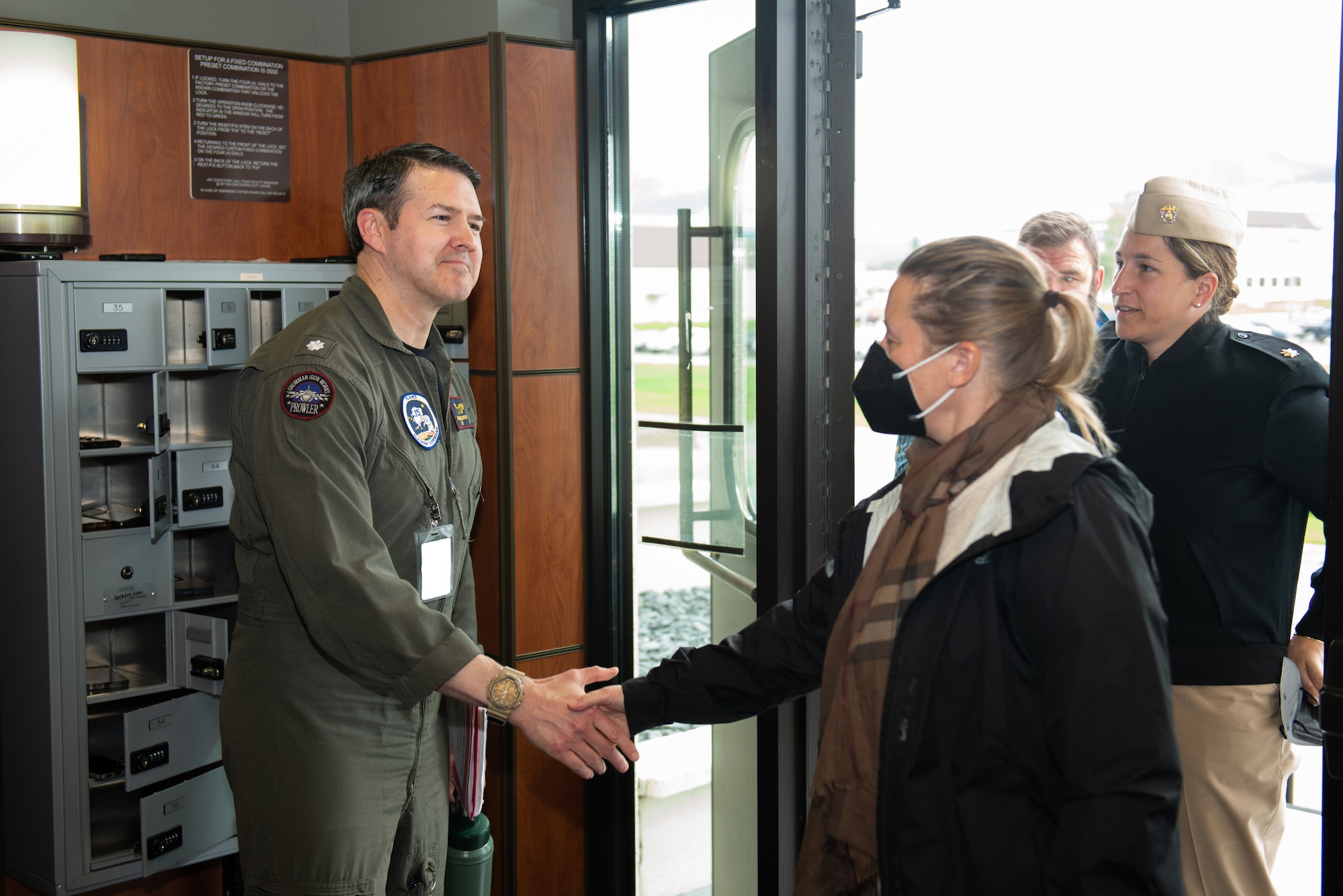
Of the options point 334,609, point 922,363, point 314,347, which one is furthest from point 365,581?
point 922,363

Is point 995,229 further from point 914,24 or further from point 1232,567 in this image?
point 1232,567

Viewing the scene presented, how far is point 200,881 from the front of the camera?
331cm

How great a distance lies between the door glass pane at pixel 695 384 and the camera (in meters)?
2.85

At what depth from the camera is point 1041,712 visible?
Result: 136 cm

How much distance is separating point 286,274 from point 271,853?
1.60m

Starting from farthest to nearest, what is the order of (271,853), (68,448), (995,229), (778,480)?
1. (68,448)
2. (778,480)
3. (995,229)
4. (271,853)

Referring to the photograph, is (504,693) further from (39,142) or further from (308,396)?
(39,142)

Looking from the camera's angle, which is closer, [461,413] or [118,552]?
[461,413]

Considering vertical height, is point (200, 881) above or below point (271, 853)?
below

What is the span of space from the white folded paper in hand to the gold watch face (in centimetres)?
35

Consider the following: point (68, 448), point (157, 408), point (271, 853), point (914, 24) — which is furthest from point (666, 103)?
point (271, 853)

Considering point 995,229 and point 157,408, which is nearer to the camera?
point 995,229

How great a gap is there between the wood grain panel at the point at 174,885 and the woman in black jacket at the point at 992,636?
246 centimetres

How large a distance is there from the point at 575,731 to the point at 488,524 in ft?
3.59
